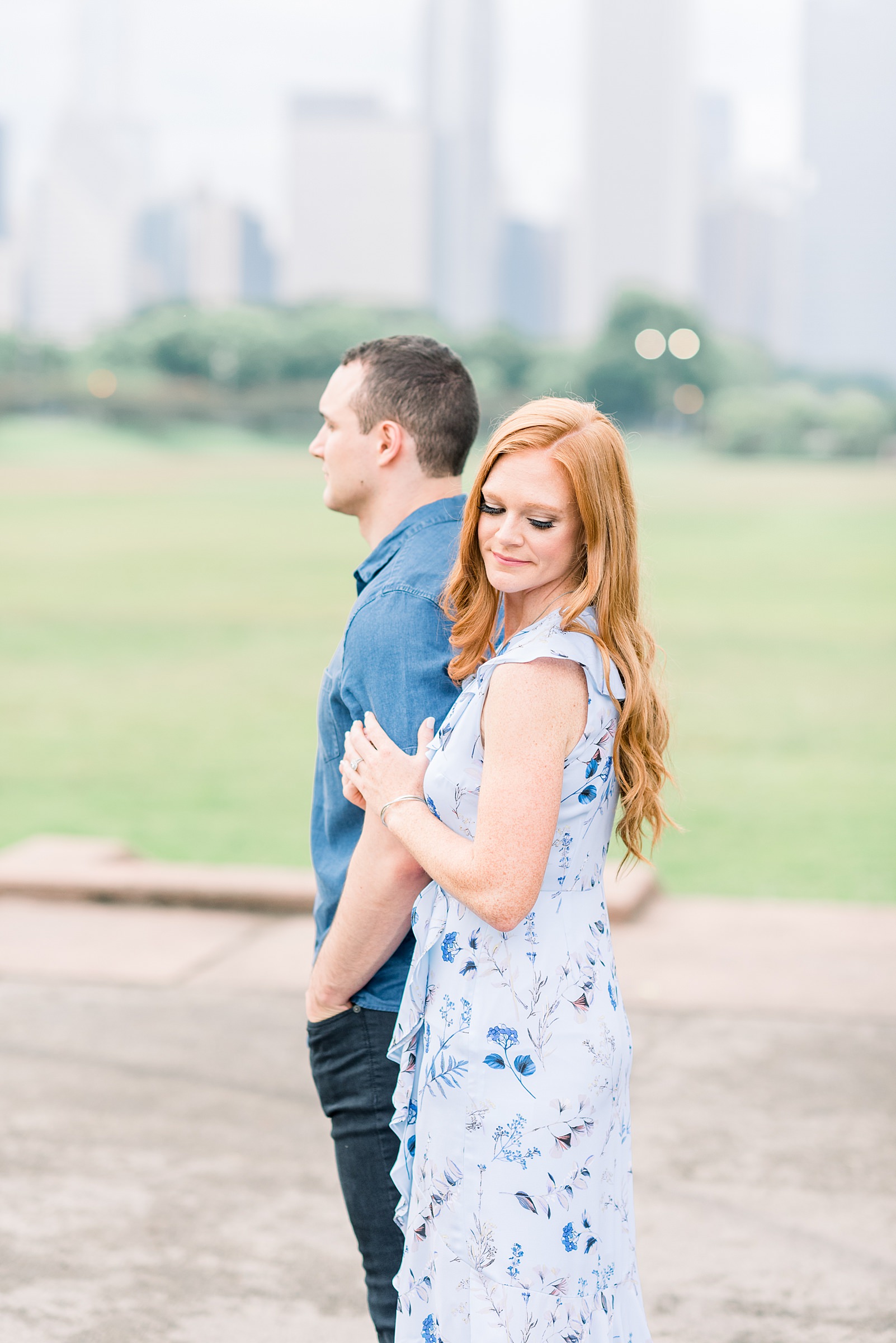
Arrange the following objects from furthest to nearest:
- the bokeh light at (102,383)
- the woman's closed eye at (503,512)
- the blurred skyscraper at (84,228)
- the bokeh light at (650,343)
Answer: the blurred skyscraper at (84,228)
the bokeh light at (650,343)
the bokeh light at (102,383)
the woman's closed eye at (503,512)

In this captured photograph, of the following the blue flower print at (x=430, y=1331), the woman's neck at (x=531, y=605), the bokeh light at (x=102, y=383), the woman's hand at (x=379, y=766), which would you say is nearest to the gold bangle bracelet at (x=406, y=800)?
the woman's hand at (x=379, y=766)

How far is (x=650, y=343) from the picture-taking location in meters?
76.7

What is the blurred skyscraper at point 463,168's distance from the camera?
292 feet

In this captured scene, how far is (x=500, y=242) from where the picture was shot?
9081 centimetres

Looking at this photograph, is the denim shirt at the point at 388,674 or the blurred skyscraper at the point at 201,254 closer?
the denim shirt at the point at 388,674

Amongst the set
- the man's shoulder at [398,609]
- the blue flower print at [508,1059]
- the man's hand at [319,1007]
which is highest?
the man's shoulder at [398,609]

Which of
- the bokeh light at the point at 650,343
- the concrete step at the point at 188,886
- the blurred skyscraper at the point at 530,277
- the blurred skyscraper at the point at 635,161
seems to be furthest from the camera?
the blurred skyscraper at the point at 635,161

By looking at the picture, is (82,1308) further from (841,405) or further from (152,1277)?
(841,405)

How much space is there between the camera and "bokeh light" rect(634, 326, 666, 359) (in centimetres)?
7438

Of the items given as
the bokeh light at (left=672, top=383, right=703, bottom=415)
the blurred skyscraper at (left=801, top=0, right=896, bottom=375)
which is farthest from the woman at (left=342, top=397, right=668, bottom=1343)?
the blurred skyscraper at (left=801, top=0, right=896, bottom=375)

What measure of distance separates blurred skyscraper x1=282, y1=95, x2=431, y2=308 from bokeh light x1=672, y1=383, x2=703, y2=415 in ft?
73.1

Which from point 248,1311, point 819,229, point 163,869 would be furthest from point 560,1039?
point 819,229

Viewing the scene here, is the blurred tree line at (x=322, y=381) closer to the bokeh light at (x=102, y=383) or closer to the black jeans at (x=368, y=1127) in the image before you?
the bokeh light at (x=102, y=383)

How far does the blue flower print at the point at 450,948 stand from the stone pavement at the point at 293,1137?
4.79 feet
